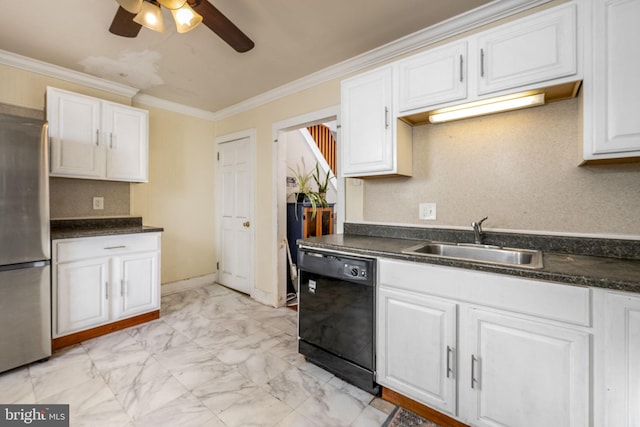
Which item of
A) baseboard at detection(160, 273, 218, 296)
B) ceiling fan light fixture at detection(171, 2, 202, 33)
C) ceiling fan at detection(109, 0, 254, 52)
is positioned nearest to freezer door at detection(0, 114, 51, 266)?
ceiling fan at detection(109, 0, 254, 52)

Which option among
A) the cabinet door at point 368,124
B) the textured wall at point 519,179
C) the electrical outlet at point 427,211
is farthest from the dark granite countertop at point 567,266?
the cabinet door at point 368,124

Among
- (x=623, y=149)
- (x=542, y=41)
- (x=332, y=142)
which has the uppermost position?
(x=332, y=142)

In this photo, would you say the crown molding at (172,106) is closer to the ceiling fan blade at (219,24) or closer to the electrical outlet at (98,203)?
the electrical outlet at (98,203)

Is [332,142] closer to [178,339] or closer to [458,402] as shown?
[178,339]

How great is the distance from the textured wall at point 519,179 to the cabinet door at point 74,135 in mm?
2816

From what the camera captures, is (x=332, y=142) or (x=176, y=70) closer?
(x=176, y=70)

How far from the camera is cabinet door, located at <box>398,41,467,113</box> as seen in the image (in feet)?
5.41

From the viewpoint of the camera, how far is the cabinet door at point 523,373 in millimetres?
1112

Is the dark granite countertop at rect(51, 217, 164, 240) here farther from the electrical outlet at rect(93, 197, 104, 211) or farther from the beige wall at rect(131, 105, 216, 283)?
the beige wall at rect(131, 105, 216, 283)

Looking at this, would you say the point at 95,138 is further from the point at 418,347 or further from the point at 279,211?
the point at 418,347

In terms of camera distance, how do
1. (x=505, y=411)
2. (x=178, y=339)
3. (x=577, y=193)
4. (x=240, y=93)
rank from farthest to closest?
(x=240, y=93) < (x=178, y=339) < (x=577, y=193) < (x=505, y=411)

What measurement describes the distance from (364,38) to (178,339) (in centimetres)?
297

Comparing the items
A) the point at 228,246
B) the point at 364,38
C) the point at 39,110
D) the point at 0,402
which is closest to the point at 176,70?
the point at 39,110

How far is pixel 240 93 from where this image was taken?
3264 mm
